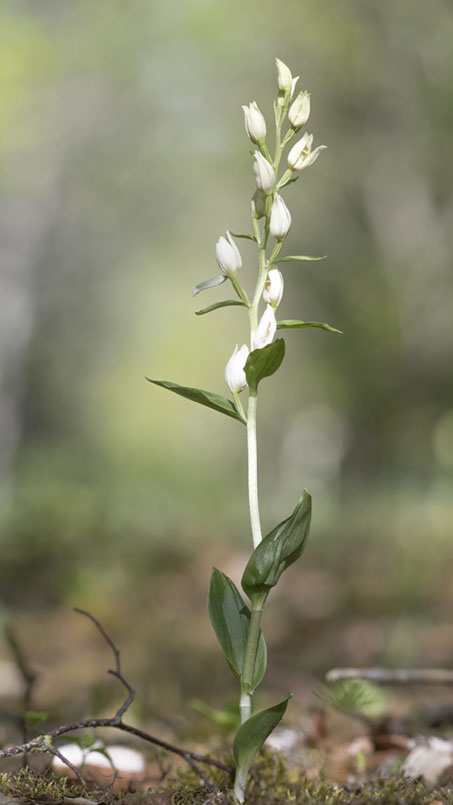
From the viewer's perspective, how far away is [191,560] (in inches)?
174

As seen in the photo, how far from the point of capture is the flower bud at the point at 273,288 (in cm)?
124

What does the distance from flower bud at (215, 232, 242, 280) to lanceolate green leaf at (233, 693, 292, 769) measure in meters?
0.78

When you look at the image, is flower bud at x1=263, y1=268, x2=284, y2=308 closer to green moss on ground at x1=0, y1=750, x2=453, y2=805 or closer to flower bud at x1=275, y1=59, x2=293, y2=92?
flower bud at x1=275, y1=59, x2=293, y2=92

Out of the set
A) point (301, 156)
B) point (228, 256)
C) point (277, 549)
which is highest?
point (301, 156)

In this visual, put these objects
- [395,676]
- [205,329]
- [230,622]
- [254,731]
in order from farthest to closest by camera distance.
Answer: [205,329]
[395,676]
[230,622]
[254,731]

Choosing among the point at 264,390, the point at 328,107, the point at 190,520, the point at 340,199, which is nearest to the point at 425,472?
the point at 190,520

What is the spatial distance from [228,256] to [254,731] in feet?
2.83

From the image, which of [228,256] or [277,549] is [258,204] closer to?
[228,256]

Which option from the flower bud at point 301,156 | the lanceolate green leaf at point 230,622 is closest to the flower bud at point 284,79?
the flower bud at point 301,156

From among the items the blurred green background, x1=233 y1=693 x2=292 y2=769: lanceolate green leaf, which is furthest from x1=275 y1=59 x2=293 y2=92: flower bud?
the blurred green background

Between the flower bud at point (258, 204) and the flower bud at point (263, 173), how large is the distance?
0.12ft

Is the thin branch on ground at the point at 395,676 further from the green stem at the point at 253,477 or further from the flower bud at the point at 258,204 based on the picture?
the flower bud at the point at 258,204

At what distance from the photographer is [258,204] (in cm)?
128

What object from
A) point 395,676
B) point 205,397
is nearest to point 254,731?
point 205,397
